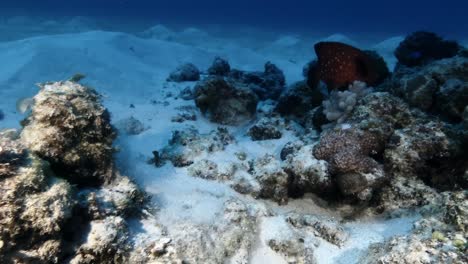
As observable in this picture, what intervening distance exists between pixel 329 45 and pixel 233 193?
10.4ft

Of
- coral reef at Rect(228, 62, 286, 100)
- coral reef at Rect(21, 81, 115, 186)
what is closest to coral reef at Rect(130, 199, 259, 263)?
coral reef at Rect(21, 81, 115, 186)

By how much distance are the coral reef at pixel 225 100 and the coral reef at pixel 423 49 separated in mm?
4427

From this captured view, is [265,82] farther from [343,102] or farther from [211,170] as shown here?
[211,170]

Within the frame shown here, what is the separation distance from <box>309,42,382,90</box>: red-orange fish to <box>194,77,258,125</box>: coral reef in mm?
1511

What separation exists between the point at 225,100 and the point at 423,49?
5.52 m

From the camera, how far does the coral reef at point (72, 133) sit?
10.5ft

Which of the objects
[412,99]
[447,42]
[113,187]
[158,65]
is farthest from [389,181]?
[158,65]

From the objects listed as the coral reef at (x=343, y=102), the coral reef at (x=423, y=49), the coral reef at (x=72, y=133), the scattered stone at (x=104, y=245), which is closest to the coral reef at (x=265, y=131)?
the coral reef at (x=343, y=102)

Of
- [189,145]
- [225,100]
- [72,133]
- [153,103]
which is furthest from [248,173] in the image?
[153,103]

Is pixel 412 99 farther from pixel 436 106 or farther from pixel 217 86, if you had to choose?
pixel 217 86

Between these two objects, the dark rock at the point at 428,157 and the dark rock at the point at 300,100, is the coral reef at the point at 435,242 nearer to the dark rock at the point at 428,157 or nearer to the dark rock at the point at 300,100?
the dark rock at the point at 428,157

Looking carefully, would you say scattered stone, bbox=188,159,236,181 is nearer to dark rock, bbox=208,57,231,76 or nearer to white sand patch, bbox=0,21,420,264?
white sand patch, bbox=0,21,420,264

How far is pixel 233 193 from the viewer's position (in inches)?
178

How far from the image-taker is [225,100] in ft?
22.1
